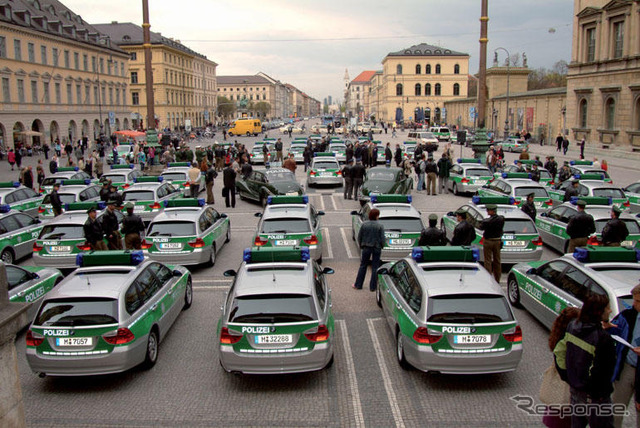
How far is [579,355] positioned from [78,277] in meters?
6.70

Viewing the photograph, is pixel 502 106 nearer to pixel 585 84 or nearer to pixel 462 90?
pixel 585 84

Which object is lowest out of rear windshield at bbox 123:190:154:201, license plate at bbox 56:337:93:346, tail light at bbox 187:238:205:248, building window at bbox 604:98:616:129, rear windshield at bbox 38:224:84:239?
license plate at bbox 56:337:93:346

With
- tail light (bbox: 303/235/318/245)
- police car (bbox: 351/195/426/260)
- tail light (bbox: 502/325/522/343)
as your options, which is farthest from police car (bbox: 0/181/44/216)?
tail light (bbox: 502/325/522/343)

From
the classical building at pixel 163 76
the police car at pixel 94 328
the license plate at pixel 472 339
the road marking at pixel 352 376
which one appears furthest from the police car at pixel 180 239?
the classical building at pixel 163 76

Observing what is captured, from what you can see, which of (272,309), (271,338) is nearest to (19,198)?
(272,309)

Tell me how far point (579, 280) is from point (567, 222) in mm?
6304

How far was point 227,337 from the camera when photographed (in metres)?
7.12

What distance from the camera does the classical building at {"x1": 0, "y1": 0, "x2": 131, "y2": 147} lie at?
162ft

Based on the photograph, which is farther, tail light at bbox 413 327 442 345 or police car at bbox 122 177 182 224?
police car at bbox 122 177 182 224

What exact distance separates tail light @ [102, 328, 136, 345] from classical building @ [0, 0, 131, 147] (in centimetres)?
4246

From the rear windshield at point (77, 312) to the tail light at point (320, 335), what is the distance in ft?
8.40

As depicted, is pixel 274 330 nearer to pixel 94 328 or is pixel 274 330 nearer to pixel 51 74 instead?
pixel 94 328

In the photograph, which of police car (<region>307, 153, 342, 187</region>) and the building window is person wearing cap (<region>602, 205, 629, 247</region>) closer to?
police car (<region>307, 153, 342, 187</region>)

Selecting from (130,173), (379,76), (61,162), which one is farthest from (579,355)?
(379,76)
